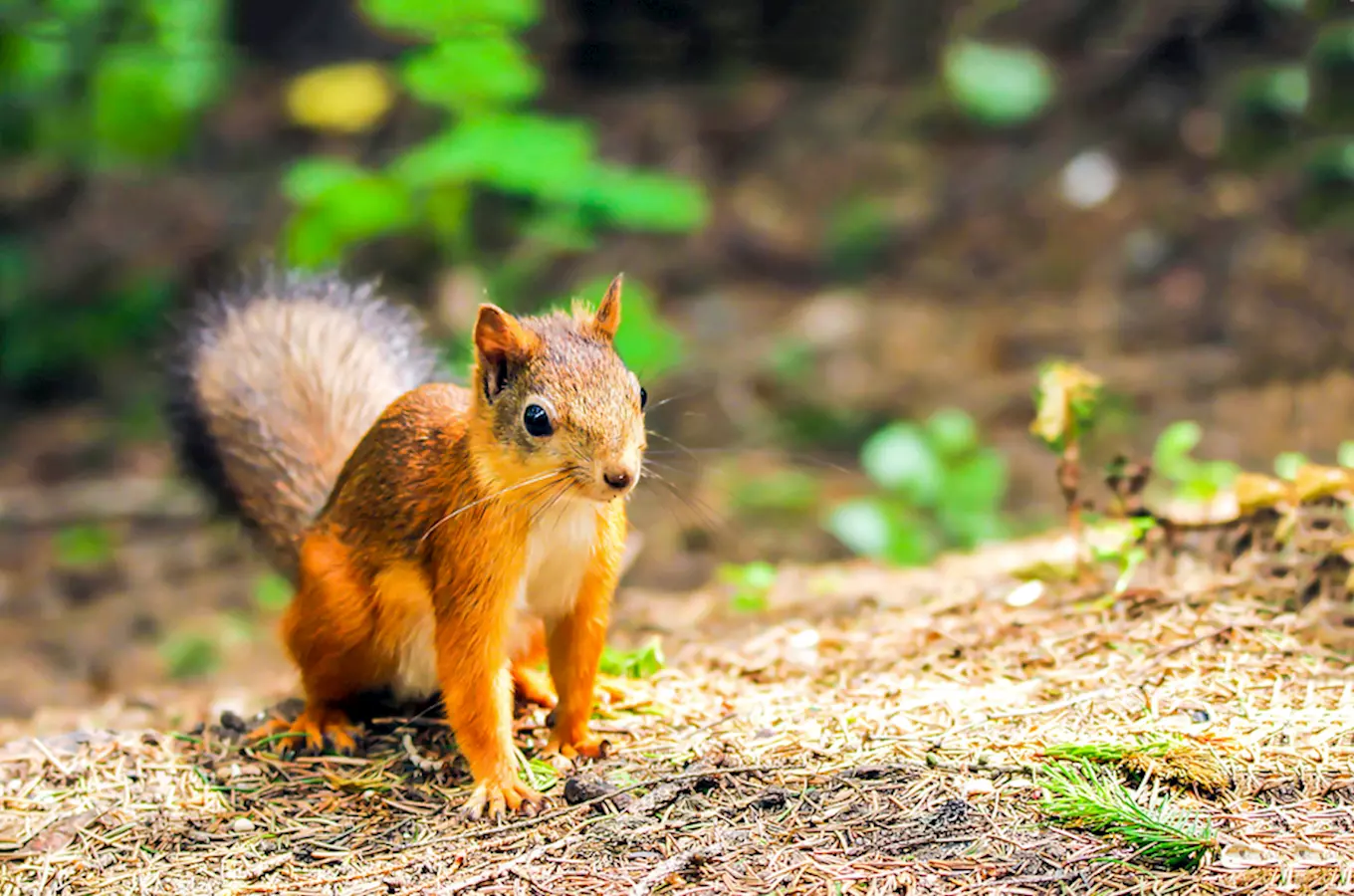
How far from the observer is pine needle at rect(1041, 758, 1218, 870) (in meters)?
2.09

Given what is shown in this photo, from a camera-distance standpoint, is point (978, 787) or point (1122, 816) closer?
point (1122, 816)

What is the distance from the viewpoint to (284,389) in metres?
3.52

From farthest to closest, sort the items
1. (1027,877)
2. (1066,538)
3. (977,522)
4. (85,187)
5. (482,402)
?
1. (85,187)
2. (977,522)
3. (1066,538)
4. (482,402)
5. (1027,877)

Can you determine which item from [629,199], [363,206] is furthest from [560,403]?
[363,206]

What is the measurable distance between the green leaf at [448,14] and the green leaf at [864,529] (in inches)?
106

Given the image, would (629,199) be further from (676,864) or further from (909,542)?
(676,864)

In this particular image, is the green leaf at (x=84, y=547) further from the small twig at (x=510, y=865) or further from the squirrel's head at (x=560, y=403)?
the small twig at (x=510, y=865)

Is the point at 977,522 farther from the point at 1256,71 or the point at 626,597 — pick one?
the point at 1256,71

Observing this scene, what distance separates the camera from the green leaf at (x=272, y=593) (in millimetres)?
5715

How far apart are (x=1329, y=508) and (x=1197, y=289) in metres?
3.98

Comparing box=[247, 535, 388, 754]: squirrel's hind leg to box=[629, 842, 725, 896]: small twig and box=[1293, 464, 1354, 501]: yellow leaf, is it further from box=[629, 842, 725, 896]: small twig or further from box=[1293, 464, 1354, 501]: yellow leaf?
box=[1293, 464, 1354, 501]: yellow leaf

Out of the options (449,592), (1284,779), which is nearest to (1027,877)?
(1284,779)

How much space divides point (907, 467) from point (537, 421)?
3.23 meters

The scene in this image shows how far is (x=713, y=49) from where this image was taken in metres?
8.80
